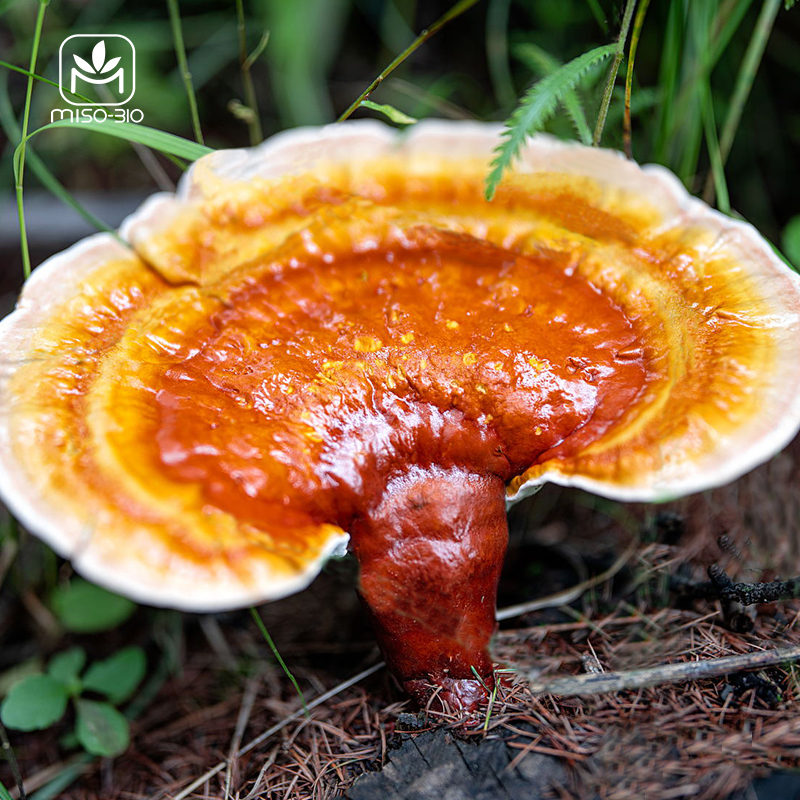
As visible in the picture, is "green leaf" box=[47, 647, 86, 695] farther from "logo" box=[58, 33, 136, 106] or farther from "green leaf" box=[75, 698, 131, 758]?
"logo" box=[58, 33, 136, 106]

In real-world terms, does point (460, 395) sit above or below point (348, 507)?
above

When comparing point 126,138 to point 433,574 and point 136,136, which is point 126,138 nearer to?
point 136,136

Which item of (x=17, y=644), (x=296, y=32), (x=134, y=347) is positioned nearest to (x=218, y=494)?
(x=134, y=347)

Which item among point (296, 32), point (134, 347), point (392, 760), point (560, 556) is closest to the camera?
point (392, 760)

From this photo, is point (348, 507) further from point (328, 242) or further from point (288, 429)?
point (328, 242)

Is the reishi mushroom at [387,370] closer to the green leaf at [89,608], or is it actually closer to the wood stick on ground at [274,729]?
the wood stick on ground at [274,729]

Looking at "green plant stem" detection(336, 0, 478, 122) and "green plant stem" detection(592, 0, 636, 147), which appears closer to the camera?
"green plant stem" detection(336, 0, 478, 122)

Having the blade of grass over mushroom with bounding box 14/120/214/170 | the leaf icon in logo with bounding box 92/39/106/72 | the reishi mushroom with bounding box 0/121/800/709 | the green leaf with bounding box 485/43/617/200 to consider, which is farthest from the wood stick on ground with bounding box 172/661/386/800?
the leaf icon in logo with bounding box 92/39/106/72
